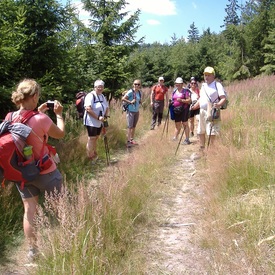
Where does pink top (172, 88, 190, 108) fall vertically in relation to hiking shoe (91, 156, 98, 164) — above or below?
above

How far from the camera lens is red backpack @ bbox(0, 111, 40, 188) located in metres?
2.56

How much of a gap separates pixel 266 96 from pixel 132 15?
266 inches

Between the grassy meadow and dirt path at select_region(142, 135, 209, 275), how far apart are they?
0.12 m

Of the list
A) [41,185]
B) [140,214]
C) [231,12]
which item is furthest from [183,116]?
[231,12]

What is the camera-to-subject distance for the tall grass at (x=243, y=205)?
7.68 ft

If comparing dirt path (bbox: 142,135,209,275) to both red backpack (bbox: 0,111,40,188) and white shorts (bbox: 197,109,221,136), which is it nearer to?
white shorts (bbox: 197,109,221,136)

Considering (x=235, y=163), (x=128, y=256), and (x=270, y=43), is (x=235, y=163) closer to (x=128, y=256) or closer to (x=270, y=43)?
(x=128, y=256)

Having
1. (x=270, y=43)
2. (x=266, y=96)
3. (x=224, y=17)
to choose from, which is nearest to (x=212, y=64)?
(x=270, y=43)

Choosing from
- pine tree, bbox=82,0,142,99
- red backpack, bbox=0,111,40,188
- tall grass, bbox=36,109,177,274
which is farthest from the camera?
pine tree, bbox=82,0,142,99

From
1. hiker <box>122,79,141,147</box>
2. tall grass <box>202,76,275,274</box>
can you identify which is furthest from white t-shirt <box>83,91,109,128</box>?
tall grass <box>202,76,275,274</box>

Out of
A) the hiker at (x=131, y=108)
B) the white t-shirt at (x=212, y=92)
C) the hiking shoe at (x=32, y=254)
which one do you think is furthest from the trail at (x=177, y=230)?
the hiker at (x=131, y=108)

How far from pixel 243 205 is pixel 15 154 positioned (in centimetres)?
239

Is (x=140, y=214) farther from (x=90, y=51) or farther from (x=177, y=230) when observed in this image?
(x=90, y=51)

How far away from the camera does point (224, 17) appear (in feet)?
231
